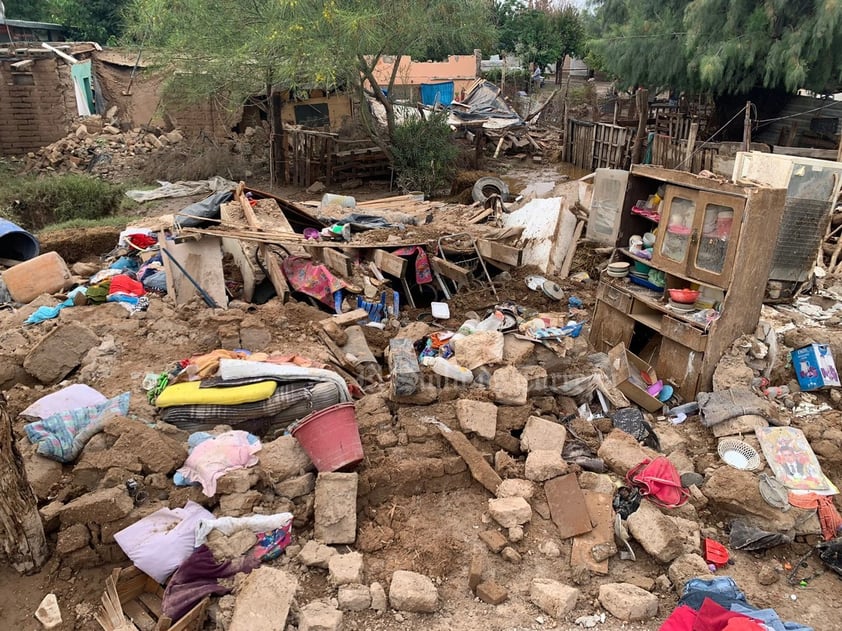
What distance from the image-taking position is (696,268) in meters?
5.62

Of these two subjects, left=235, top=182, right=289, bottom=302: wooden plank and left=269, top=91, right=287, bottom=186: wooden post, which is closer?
left=235, top=182, right=289, bottom=302: wooden plank

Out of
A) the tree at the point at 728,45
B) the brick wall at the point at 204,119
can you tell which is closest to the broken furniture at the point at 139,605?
the tree at the point at 728,45

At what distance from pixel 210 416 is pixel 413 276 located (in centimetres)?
420

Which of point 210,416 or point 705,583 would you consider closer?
point 705,583

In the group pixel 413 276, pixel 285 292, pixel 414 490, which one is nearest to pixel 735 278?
pixel 414 490

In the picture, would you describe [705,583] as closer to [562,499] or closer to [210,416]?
[562,499]

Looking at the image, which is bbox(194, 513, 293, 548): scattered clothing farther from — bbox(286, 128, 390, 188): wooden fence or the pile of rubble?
the pile of rubble

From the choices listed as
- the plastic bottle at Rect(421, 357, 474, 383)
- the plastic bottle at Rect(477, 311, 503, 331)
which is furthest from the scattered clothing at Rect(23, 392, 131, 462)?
the plastic bottle at Rect(477, 311, 503, 331)

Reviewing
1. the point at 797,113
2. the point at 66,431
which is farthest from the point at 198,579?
the point at 797,113

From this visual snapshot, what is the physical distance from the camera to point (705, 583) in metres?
3.63

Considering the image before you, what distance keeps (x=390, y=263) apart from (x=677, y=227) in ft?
11.6

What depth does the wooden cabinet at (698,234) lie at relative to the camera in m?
5.29

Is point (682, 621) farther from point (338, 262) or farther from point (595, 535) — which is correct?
point (338, 262)

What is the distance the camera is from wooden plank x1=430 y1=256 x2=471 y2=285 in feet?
25.7
